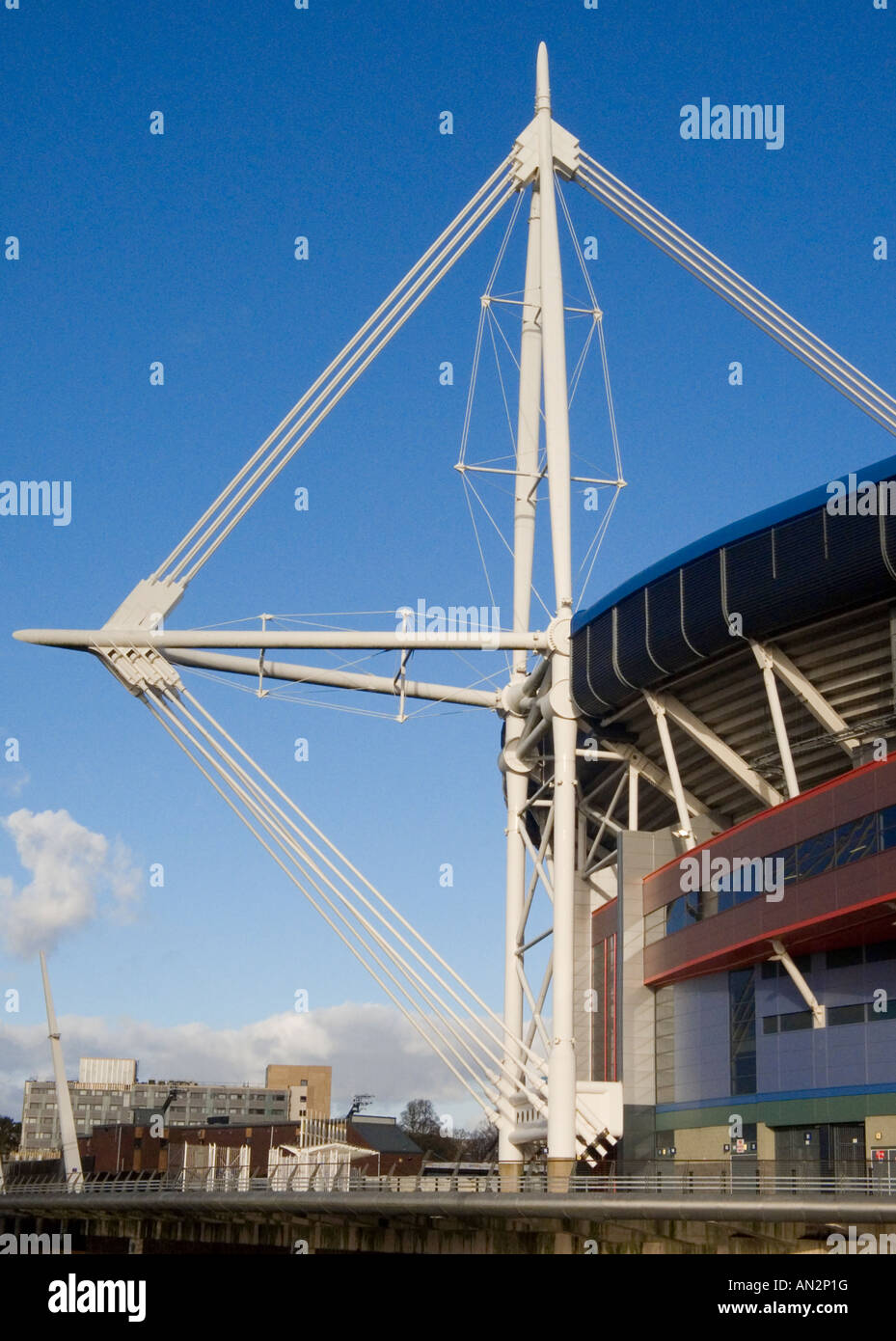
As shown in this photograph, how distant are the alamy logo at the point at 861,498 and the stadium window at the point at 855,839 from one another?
23.7 feet

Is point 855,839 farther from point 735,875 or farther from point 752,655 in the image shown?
point 752,655

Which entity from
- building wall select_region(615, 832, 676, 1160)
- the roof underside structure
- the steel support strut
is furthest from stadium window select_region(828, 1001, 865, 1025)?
building wall select_region(615, 832, 676, 1160)

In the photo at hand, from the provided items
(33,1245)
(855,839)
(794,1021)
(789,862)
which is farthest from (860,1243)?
(33,1245)

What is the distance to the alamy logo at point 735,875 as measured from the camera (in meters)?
42.1

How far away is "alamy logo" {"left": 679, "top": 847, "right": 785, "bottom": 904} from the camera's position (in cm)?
4212

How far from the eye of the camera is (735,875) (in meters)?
44.6

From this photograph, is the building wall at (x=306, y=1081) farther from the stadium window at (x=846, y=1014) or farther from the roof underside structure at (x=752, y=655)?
the stadium window at (x=846, y=1014)

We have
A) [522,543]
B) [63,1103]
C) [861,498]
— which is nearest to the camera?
[861,498]

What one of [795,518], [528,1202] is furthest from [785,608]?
[528,1202]

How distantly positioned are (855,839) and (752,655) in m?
6.65

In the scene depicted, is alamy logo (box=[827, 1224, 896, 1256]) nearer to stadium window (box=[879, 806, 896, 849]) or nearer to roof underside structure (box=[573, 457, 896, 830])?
stadium window (box=[879, 806, 896, 849])
